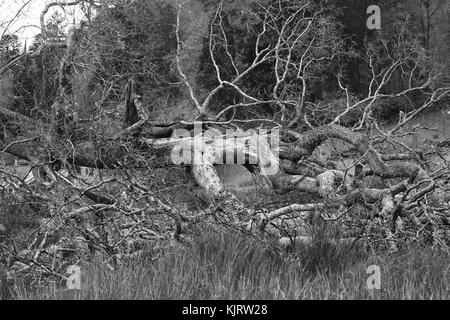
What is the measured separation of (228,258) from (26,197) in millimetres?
3238

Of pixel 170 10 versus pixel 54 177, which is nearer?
pixel 54 177

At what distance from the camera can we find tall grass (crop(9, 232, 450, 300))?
3.82 metres

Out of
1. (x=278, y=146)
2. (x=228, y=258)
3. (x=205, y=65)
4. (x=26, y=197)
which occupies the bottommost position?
(x=228, y=258)

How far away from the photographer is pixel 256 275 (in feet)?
13.6

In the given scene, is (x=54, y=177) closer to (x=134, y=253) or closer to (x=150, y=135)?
(x=150, y=135)

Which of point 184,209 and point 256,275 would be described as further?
point 184,209

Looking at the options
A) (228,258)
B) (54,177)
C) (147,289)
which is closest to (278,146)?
(54,177)

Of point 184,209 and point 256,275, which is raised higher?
point 184,209

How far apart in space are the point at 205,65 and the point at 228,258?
14700 millimetres

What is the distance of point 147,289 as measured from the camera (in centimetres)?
384

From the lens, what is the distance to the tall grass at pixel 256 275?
3822mm
